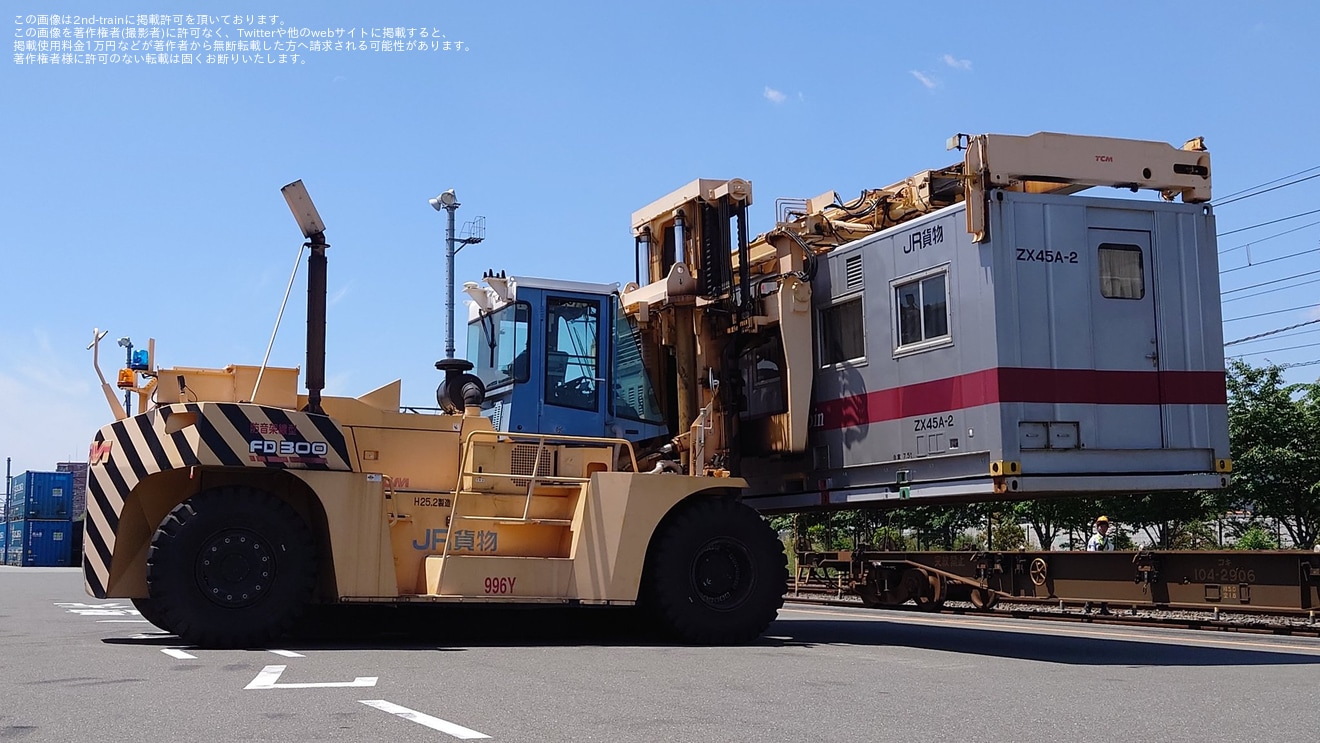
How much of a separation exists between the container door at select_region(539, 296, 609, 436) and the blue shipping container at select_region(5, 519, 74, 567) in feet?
182

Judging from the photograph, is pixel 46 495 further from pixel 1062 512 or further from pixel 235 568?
pixel 235 568

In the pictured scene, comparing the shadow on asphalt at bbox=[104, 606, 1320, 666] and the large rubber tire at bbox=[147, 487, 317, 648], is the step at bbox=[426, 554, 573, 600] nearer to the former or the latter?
the shadow on asphalt at bbox=[104, 606, 1320, 666]

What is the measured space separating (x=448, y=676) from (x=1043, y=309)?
586 cm

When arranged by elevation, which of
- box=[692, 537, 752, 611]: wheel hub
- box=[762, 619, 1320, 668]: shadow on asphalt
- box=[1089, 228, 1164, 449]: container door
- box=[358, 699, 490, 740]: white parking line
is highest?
box=[1089, 228, 1164, 449]: container door

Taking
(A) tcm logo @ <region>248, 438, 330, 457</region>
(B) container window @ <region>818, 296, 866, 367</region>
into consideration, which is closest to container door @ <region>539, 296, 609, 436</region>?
(B) container window @ <region>818, 296, 866, 367</region>

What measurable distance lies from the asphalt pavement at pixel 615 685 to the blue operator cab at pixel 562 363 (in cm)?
207

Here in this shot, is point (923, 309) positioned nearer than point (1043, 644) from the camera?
Yes

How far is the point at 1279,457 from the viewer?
25391mm

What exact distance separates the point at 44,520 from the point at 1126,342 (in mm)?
60862

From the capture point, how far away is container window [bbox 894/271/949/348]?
11.5 metres

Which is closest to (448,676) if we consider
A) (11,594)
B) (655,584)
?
(655,584)

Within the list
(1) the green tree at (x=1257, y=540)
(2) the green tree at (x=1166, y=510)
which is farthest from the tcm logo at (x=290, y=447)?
(1) the green tree at (x=1257, y=540)

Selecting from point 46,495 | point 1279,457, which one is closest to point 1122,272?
point 1279,457

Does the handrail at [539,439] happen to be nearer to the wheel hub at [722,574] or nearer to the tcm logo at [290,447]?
the wheel hub at [722,574]
